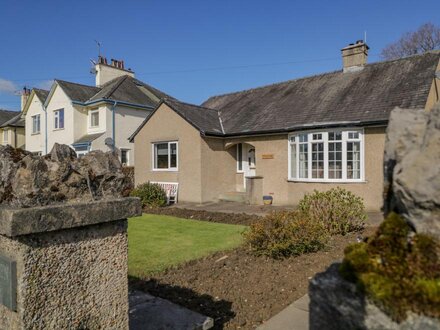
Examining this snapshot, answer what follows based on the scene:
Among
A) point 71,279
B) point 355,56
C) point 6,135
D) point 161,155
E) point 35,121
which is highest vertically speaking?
point 355,56

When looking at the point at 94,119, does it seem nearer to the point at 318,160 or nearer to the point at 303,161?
the point at 303,161

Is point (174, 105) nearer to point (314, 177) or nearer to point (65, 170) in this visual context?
point (314, 177)

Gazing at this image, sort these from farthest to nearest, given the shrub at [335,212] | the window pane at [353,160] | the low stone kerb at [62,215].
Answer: the window pane at [353,160] → the shrub at [335,212] → the low stone kerb at [62,215]

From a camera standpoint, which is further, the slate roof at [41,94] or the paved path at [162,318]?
A: the slate roof at [41,94]

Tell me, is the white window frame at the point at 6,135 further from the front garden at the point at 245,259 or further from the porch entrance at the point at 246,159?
the front garden at the point at 245,259

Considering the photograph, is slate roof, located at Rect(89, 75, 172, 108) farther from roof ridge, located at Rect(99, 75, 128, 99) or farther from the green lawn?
the green lawn

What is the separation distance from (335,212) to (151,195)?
30.7 feet

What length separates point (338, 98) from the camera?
586 inches

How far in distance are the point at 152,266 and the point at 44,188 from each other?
4.08 meters

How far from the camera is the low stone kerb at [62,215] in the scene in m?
2.23

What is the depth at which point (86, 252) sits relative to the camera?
262 cm

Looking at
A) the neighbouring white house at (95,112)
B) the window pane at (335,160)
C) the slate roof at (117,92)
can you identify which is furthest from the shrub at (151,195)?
the slate roof at (117,92)

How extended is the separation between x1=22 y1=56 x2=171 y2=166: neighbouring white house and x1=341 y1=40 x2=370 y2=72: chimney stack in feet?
47.1

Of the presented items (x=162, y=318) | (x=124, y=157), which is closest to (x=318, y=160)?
(x=162, y=318)
